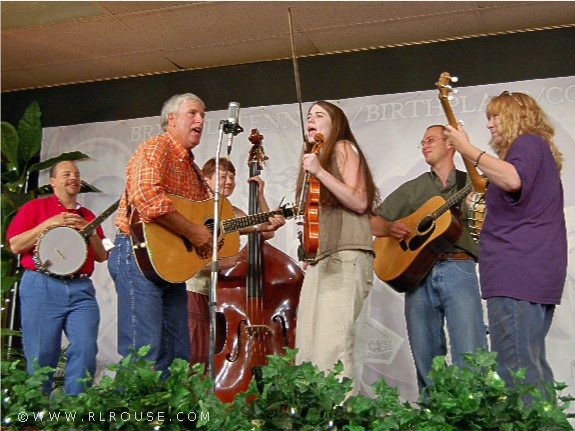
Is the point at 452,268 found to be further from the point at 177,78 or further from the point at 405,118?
the point at 177,78

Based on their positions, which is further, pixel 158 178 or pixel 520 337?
pixel 158 178

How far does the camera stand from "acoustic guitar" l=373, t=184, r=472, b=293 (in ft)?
13.1

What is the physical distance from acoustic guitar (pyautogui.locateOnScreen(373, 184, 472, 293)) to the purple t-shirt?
3.16ft

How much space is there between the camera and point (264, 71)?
240 inches

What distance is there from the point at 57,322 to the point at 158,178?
1268 millimetres

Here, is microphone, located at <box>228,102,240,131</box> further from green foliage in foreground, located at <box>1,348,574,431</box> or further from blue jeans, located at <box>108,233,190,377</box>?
green foliage in foreground, located at <box>1,348,574,431</box>

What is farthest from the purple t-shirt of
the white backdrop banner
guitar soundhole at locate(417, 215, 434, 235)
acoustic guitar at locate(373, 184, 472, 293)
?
the white backdrop banner

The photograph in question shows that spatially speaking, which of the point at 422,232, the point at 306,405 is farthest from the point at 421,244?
the point at 306,405

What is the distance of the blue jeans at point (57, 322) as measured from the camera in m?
4.24

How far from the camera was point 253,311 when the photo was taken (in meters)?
4.14

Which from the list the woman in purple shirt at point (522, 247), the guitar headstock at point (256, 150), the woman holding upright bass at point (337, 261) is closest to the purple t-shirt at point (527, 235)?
the woman in purple shirt at point (522, 247)

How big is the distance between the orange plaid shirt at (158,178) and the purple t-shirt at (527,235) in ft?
4.89

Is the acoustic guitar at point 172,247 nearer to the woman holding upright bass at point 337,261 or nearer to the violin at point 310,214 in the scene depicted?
the violin at point 310,214

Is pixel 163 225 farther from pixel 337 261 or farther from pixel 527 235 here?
pixel 527 235
